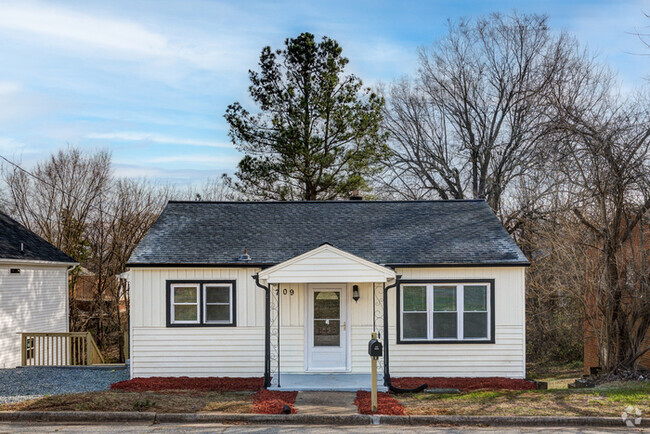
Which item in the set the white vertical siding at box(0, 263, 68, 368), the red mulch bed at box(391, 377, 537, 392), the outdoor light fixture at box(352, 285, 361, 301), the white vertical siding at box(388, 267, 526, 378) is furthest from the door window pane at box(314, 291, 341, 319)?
the white vertical siding at box(0, 263, 68, 368)

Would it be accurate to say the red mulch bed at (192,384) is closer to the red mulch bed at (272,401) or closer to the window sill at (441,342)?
the red mulch bed at (272,401)

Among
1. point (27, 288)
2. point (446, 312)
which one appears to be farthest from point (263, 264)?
point (27, 288)

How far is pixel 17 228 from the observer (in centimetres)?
2088

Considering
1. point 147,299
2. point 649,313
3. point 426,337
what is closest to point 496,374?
point 426,337

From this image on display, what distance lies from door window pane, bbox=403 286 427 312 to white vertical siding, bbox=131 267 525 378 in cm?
45

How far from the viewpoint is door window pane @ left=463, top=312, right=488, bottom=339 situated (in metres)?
13.4

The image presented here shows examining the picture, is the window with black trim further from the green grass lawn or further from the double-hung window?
the green grass lawn

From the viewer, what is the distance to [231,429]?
9359 mm

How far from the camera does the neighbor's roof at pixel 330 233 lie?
13.6 meters

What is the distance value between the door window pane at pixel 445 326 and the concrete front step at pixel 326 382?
1.72m

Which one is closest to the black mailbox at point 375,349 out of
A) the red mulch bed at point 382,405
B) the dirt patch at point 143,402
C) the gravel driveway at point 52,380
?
the red mulch bed at point 382,405

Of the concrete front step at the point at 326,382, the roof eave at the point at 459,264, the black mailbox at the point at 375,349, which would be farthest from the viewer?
the roof eave at the point at 459,264

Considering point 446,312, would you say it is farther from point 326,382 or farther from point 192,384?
point 192,384

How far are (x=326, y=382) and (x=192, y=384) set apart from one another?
2.95 metres
